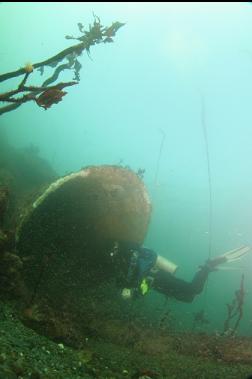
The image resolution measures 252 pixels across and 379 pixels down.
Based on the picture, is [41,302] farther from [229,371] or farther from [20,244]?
[229,371]

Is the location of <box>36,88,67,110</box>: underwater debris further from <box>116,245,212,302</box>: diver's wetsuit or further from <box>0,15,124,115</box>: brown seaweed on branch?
<box>116,245,212,302</box>: diver's wetsuit

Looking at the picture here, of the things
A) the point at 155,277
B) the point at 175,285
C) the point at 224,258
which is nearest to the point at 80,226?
the point at 155,277

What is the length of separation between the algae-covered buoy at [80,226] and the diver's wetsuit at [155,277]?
32.7 inches

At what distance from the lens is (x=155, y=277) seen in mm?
12586

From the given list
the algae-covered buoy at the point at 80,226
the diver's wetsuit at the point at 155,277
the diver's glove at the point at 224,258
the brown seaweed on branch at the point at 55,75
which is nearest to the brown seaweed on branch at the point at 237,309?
the diver's wetsuit at the point at 155,277

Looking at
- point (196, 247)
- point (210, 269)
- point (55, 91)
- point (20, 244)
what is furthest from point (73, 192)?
point (196, 247)

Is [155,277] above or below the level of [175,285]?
above

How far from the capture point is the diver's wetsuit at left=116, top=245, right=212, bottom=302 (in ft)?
33.4

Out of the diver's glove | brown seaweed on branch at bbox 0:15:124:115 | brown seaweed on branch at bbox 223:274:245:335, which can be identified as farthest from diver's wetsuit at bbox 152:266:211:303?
brown seaweed on branch at bbox 0:15:124:115

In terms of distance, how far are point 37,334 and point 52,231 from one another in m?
4.16

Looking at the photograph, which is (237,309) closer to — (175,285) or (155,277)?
(175,285)

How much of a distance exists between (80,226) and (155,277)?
3.34 meters

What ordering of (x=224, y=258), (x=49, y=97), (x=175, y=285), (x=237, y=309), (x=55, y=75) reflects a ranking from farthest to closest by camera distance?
(x=224, y=258) → (x=175, y=285) → (x=237, y=309) → (x=55, y=75) → (x=49, y=97)

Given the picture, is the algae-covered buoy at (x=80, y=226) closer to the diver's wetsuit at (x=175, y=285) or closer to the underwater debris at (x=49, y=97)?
the diver's wetsuit at (x=175, y=285)
